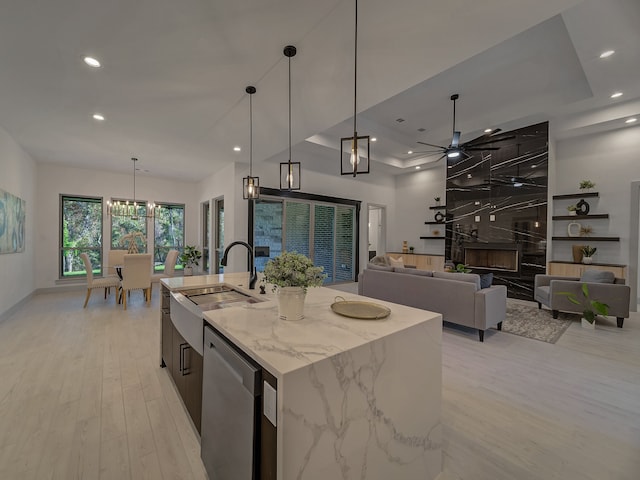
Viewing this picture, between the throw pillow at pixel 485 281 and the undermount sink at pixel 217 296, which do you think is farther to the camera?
the throw pillow at pixel 485 281

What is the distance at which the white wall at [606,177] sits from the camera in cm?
498

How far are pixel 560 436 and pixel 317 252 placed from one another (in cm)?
558

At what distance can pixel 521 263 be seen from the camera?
5.80 meters

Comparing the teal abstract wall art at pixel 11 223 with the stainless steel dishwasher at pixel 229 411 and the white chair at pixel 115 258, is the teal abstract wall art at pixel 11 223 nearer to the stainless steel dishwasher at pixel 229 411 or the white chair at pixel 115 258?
the white chair at pixel 115 258

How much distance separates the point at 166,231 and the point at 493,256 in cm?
872

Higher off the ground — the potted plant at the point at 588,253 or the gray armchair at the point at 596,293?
the potted plant at the point at 588,253

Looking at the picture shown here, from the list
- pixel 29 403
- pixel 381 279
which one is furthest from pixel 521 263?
pixel 29 403

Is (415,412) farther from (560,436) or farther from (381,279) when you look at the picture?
(381,279)

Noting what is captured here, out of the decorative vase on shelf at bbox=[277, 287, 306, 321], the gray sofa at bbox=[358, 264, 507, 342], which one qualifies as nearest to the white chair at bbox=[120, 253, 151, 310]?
the gray sofa at bbox=[358, 264, 507, 342]

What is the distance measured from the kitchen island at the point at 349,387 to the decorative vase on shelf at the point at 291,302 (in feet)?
0.17

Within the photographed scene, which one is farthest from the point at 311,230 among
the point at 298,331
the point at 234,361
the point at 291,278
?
the point at 234,361

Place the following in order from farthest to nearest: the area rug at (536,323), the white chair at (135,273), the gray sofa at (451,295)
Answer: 1. the white chair at (135,273)
2. the area rug at (536,323)
3. the gray sofa at (451,295)

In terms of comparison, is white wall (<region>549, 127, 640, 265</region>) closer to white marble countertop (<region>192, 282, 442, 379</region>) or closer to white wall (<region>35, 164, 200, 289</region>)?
white marble countertop (<region>192, 282, 442, 379</region>)

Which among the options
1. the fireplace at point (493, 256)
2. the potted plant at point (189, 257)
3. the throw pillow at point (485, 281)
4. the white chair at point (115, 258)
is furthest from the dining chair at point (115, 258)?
the fireplace at point (493, 256)
